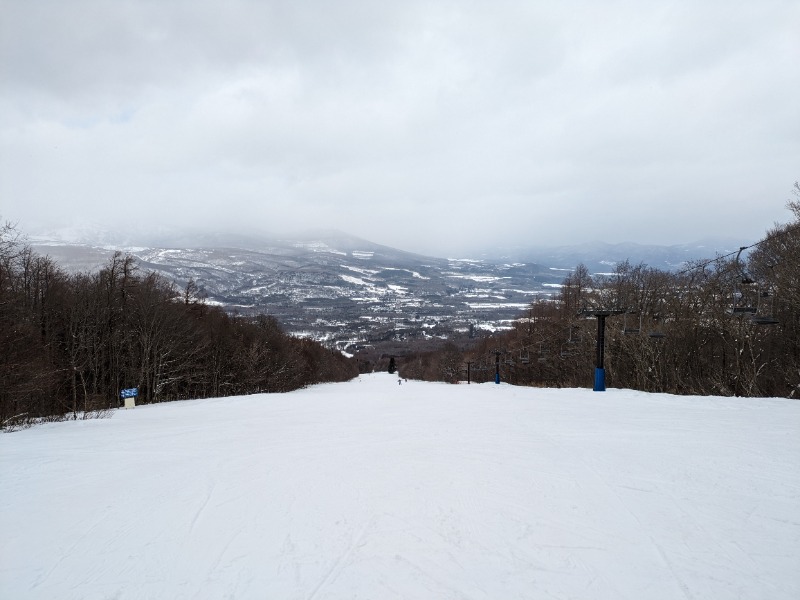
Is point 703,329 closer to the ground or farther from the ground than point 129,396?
farther from the ground

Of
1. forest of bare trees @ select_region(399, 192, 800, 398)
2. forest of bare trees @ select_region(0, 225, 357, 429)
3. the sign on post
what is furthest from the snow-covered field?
forest of bare trees @ select_region(0, 225, 357, 429)

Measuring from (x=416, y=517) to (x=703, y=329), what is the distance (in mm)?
37213

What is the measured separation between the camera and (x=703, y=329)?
3431cm

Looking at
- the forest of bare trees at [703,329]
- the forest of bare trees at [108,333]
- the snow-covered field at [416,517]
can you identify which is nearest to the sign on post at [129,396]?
the forest of bare trees at [108,333]

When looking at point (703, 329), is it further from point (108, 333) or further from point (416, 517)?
point (108, 333)

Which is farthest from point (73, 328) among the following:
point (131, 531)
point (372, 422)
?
point (131, 531)

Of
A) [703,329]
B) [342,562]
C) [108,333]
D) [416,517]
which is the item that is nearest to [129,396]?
[108,333]

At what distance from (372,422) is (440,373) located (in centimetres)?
10420

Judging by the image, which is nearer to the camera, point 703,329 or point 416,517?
point 416,517

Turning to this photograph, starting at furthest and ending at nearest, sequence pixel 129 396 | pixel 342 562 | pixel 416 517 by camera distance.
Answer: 1. pixel 129 396
2. pixel 416 517
3. pixel 342 562

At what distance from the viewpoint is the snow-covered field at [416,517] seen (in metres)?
3.74

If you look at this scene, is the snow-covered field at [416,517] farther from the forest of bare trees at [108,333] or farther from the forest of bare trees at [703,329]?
the forest of bare trees at [108,333]

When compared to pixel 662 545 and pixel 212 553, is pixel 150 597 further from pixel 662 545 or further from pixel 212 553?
pixel 662 545

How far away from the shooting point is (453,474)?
637 centimetres
